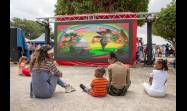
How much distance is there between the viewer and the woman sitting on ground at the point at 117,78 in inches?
305

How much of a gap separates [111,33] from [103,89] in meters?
9.62

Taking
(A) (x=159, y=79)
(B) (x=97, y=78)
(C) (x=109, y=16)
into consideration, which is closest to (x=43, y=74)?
(B) (x=97, y=78)

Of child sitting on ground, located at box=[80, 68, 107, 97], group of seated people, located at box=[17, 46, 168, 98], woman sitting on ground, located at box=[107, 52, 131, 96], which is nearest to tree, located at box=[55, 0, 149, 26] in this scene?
group of seated people, located at box=[17, 46, 168, 98]

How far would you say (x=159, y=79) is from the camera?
7742mm

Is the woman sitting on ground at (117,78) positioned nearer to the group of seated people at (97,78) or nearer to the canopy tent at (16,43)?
the group of seated people at (97,78)

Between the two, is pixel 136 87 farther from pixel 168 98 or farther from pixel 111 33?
pixel 111 33

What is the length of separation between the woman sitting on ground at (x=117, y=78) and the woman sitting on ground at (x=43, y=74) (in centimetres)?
130

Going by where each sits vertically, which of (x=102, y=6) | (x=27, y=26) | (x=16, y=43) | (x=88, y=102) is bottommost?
(x=88, y=102)

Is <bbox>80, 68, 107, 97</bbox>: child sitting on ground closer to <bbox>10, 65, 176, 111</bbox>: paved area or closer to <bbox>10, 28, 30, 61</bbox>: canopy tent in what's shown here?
<bbox>10, 65, 176, 111</bbox>: paved area

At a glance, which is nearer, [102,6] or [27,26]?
[102,6]

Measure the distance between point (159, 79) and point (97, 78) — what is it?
1.52m

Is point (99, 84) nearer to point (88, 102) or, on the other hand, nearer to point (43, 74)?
point (88, 102)

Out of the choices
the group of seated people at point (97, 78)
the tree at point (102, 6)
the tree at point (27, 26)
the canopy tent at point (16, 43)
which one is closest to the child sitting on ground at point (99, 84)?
the group of seated people at point (97, 78)
